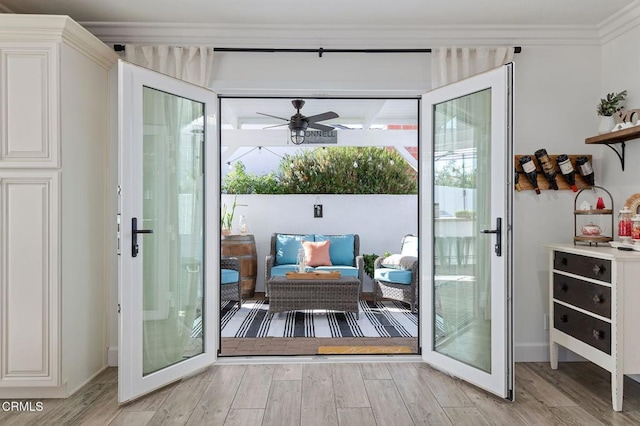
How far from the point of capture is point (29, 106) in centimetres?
292

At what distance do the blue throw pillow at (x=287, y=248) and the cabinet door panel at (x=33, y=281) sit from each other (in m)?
4.23

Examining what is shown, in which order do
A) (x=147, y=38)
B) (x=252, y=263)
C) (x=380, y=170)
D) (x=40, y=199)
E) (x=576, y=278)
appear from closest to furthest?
(x=40, y=199) < (x=576, y=278) < (x=147, y=38) < (x=252, y=263) < (x=380, y=170)

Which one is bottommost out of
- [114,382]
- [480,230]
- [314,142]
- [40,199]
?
[114,382]

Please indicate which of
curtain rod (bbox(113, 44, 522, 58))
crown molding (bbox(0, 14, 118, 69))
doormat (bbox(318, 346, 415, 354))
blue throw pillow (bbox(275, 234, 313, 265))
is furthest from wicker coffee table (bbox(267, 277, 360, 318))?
crown molding (bbox(0, 14, 118, 69))

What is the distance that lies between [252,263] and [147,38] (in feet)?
13.4

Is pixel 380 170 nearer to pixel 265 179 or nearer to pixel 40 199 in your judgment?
pixel 265 179

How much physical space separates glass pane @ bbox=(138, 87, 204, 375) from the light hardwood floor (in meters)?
0.32

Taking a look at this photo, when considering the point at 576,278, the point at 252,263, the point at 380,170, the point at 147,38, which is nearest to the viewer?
the point at 576,278

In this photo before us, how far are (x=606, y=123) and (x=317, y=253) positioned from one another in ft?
13.8

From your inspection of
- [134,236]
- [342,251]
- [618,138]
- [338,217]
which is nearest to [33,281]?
[134,236]

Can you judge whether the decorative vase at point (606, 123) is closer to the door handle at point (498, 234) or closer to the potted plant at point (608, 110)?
the potted plant at point (608, 110)

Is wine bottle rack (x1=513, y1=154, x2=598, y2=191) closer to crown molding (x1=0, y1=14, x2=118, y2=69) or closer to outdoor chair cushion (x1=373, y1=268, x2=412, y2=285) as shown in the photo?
outdoor chair cushion (x1=373, y1=268, x2=412, y2=285)

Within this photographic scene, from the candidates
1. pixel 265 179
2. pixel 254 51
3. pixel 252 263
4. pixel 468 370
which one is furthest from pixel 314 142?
pixel 468 370

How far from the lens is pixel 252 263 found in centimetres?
712
